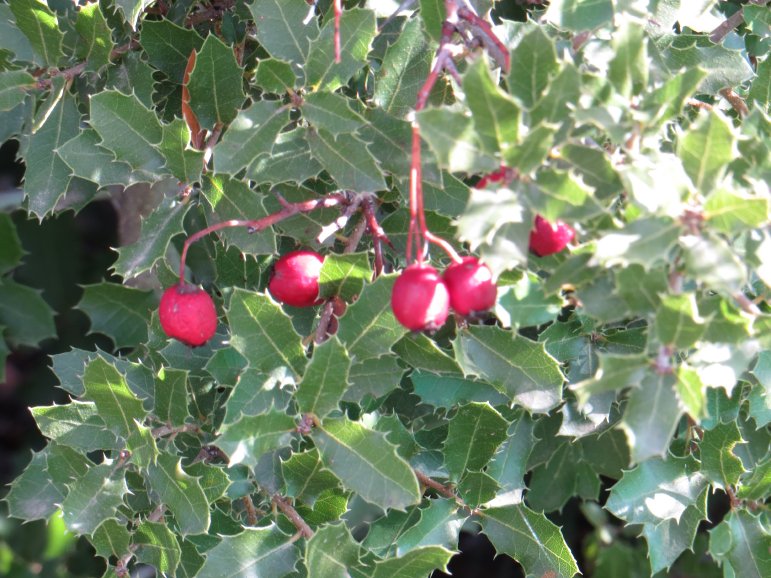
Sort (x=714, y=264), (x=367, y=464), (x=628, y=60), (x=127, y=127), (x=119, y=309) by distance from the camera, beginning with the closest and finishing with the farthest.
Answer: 1. (x=714, y=264)
2. (x=628, y=60)
3. (x=367, y=464)
4. (x=127, y=127)
5. (x=119, y=309)

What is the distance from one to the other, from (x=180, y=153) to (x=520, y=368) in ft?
1.96

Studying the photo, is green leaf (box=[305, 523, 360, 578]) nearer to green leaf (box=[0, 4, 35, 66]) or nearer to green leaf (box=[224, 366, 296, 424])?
green leaf (box=[224, 366, 296, 424])

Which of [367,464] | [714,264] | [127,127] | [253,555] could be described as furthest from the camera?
[127,127]

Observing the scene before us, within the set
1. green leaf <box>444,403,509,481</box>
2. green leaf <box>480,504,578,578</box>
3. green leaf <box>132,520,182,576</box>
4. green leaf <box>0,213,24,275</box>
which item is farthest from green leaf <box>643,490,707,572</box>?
green leaf <box>0,213,24,275</box>

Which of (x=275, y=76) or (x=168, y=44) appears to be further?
(x=168, y=44)

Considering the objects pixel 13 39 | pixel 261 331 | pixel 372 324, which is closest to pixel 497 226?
pixel 372 324

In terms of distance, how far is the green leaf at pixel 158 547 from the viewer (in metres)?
1.33

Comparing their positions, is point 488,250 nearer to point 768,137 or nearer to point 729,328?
point 729,328

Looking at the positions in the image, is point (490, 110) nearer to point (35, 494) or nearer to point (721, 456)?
point (721, 456)

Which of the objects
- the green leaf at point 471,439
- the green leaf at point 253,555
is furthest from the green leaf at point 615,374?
the green leaf at point 253,555

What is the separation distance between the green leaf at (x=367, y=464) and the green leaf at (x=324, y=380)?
3cm

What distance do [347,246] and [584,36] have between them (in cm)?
47

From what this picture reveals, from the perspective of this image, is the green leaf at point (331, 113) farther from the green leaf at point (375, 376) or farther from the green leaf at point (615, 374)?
the green leaf at point (615, 374)

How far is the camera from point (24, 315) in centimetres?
236
